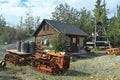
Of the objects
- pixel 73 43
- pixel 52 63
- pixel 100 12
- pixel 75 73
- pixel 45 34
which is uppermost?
pixel 100 12

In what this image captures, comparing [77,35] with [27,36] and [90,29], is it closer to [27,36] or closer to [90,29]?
[90,29]

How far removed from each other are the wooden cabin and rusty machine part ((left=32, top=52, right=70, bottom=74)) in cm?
1650

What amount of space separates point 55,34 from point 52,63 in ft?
64.4

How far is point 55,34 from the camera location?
124 feet

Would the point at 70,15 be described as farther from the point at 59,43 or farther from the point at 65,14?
the point at 59,43

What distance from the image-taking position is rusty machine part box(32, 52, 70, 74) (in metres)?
18.3

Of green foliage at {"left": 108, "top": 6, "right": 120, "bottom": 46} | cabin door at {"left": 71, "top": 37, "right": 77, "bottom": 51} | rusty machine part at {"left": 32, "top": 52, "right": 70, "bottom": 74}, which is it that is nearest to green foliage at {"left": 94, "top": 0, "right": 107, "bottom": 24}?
green foliage at {"left": 108, "top": 6, "right": 120, "bottom": 46}

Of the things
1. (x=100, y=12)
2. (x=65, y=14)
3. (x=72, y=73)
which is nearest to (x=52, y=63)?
(x=72, y=73)

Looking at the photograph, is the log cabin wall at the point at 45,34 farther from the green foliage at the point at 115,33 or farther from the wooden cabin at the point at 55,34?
the green foliage at the point at 115,33

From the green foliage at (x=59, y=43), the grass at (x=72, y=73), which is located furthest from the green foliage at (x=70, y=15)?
the grass at (x=72, y=73)

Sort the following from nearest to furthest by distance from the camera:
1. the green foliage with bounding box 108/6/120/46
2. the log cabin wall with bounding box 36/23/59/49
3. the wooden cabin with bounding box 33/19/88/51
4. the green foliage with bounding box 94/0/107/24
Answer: the wooden cabin with bounding box 33/19/88/51
the log cabin wall with bounding box 36/23/59/49
the green foliage with bounding box 108/6/120/46
the green foliage with bounding box 94/0/107/24

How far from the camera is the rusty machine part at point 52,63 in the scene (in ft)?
60.1

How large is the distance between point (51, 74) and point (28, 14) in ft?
232

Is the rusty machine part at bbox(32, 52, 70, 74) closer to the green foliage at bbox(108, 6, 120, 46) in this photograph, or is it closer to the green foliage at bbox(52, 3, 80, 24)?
the green foliage at bbox(108, 6, 120, 46)
